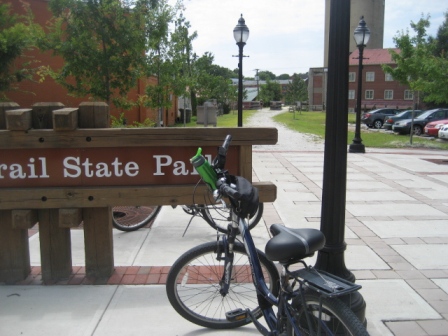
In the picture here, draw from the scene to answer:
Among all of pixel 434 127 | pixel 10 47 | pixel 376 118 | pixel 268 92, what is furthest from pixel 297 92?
pixel 10 47

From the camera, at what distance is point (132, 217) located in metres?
6.31

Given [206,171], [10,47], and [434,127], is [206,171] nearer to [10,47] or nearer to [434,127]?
[10,47]

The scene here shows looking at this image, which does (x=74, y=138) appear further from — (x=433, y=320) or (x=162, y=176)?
(x=433, y=320)

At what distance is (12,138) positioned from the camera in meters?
4.08

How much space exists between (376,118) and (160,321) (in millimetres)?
33250

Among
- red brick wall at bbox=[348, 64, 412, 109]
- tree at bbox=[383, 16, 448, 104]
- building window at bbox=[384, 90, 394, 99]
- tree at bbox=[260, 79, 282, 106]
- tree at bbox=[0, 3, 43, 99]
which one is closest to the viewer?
tree at bbox=[0, 3, 43, 99]

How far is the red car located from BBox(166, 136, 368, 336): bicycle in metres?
23.4

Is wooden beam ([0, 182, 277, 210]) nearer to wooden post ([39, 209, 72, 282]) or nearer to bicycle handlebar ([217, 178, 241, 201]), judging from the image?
wooden post ([39, 209, 72, 282])

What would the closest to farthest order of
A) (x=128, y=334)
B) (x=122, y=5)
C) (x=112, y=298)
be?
(x=128, y=334)
(x=112, y=298)
(x=122, y=5)

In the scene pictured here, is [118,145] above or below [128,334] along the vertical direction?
above

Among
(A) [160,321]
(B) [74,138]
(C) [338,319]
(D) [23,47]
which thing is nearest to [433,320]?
(C) [338,319]

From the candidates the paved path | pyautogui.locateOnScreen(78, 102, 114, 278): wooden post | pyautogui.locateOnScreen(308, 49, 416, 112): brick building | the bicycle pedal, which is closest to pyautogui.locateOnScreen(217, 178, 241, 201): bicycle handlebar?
the bicycle pedal

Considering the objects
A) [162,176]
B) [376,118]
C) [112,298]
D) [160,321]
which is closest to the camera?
[160,321]

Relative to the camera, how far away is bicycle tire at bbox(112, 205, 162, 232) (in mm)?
6039
